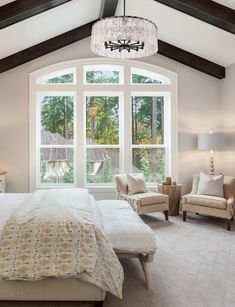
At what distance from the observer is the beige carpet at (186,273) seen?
2535mm

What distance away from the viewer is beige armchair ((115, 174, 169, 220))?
504 cm

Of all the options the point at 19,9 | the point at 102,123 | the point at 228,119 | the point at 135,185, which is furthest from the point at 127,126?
the point at 19,9

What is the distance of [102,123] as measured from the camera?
6.18 meters

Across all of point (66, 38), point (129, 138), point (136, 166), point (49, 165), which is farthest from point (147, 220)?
point (66, 38)

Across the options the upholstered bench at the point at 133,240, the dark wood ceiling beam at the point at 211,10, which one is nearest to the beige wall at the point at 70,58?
the dark wood ceiling beam at the point at 211,10

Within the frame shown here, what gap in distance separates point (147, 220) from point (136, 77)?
9.52ft

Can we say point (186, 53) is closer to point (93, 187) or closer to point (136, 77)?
point (136, 77)

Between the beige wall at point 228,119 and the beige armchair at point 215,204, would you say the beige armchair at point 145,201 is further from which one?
the beige wall at point 228,119

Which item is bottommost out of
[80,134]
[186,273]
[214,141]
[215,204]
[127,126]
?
[186,273]

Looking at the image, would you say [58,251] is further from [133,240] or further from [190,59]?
[190,59]

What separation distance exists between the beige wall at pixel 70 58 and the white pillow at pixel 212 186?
2.74 ft

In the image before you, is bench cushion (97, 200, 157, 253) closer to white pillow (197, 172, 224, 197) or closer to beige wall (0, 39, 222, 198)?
white pillow (197, 172, 224, 197)

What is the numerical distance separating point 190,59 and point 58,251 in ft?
15.6

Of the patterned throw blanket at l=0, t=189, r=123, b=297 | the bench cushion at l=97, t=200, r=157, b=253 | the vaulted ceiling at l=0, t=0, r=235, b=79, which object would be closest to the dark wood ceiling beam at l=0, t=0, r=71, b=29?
the vaulted ceiling at l=0, t=0, r=235, b=79
